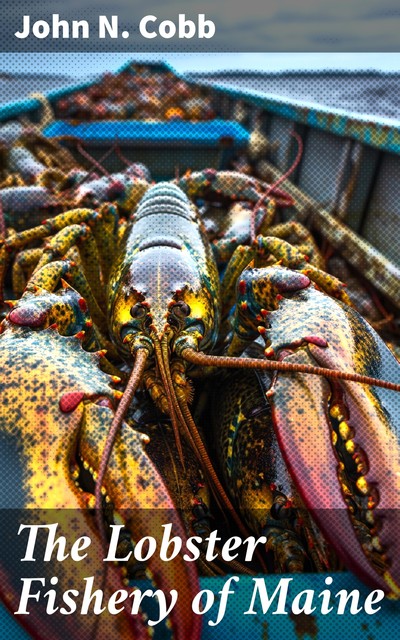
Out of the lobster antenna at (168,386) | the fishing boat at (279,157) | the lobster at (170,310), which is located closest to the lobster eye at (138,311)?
the lobster at (170,310)

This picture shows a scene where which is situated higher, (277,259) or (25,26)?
(25,26)

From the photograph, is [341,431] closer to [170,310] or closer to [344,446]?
[344,446]

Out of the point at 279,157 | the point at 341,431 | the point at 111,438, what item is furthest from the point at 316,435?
the point at 279,157

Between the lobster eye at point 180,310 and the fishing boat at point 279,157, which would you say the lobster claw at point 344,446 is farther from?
the lobster eye at point 180,310

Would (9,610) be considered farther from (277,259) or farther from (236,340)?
(277,259)

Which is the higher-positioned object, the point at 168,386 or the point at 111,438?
the point at 111,438

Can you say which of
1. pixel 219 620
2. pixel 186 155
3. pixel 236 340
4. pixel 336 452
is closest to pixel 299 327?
pixel 336 452

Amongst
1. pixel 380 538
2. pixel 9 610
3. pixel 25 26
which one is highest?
pixel 25 26
